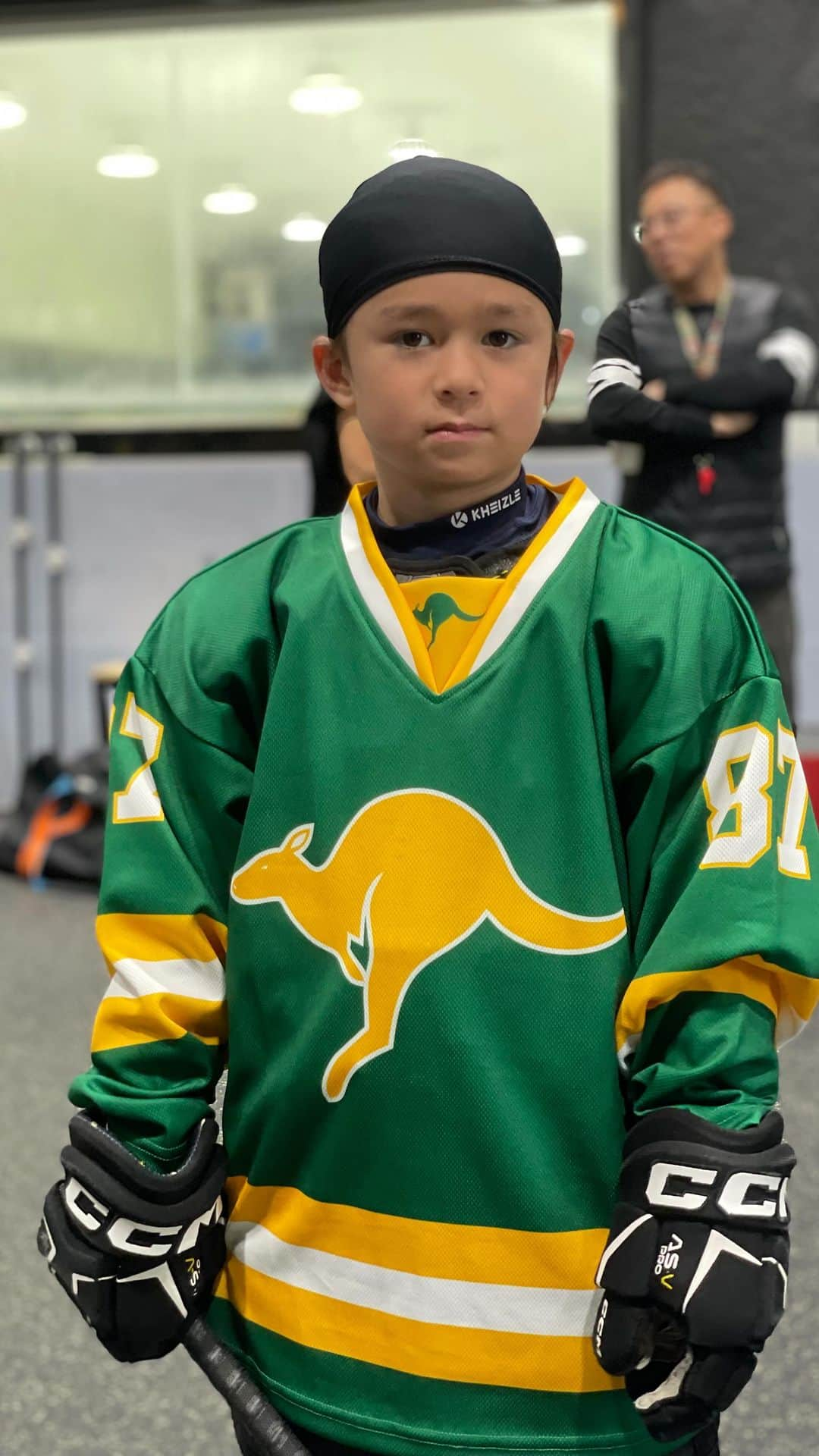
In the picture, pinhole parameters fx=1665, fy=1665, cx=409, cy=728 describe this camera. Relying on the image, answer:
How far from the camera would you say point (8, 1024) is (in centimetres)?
297

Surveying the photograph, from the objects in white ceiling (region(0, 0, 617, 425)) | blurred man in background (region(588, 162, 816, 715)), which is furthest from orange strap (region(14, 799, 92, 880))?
blurred man in background (region(588, 162, 816, 715))

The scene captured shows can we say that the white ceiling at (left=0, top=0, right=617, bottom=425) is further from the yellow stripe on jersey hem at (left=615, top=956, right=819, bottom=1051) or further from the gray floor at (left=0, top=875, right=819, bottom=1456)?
the yellow stripe on jersey hem at (left=615, top=956, right=819, bottom=1051)

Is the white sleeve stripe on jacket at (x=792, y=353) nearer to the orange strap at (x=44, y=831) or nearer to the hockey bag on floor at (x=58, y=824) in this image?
the hockey bag on floor at (x=58, y=824)

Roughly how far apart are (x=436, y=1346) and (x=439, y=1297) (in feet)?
0.09

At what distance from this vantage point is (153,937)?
2.92ft

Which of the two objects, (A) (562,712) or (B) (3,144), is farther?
(B) (3,144)

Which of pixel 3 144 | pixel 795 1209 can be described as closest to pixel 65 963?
pixel 795 1209

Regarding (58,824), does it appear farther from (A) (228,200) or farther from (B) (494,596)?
(B) (494,596)

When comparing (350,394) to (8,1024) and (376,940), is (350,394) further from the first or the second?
(8,1024)

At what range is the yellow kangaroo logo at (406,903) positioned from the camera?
33.1 inches

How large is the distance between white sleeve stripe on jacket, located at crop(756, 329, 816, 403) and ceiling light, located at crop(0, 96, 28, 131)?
3605 millimetres

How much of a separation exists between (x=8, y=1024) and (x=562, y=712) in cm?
234

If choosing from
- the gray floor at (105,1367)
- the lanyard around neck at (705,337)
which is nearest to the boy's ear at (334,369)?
the lanyard around neck at (705,337)

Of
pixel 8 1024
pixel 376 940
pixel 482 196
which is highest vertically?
pixel 482 196
